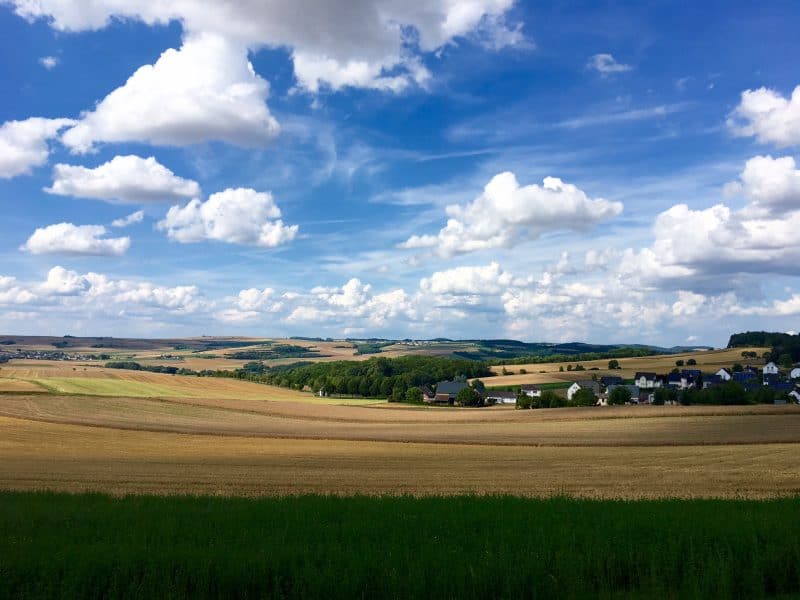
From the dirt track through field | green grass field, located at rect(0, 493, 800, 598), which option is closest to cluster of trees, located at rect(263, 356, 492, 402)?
the dirt track through field

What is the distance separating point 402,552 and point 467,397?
319 ft

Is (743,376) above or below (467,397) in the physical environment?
above

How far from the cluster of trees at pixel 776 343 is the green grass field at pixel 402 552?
13602cm

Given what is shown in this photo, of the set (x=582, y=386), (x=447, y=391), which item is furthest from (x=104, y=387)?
(x=582, y=386)

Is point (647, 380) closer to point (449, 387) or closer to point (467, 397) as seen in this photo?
point (449, 387)

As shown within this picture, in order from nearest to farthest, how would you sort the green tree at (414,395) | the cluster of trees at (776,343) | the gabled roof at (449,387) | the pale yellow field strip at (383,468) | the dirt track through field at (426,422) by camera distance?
the pale yellow field strip at (383,468) → the dirt track through field at (426,422) → the green tree at (414,395) → the gabled roof at (449,387) → the cluster of trees at (776,343)

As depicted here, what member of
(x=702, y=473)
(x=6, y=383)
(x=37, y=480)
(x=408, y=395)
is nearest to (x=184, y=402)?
(x=6, y=383)

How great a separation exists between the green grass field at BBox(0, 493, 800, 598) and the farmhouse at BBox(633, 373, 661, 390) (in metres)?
Answer: 115

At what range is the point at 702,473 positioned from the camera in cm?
2852

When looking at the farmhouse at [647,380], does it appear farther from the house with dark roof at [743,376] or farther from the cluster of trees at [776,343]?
the cluster of trees at [776,343]

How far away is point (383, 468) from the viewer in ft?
103

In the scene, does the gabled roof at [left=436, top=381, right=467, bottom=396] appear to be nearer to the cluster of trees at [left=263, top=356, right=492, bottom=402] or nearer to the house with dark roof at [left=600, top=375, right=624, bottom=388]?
the cluster of trees at [left=263, top=356, right=492, bottom=402]

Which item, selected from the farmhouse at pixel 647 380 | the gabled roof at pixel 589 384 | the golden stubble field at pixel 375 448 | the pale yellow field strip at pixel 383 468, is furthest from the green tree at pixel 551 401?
the pale yellow field strip at pixel 383 468

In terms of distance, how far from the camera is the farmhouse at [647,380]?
122438 mm
